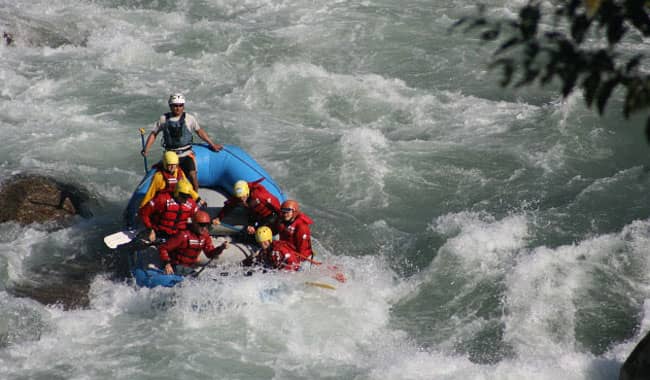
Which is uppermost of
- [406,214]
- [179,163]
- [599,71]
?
[599,71]

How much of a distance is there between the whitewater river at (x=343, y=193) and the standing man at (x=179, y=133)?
133cm

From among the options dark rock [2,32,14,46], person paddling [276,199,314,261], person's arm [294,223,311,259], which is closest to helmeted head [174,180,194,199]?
person paddling [276,199,314,261]

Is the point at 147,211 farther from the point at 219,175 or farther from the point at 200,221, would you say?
the point at 219,175

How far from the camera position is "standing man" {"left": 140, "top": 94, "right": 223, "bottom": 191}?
30.2ft

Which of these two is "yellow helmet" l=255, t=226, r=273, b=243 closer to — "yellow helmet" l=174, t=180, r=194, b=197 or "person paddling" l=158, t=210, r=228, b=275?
"person paddling" l=158, t=210, r=228, b=275

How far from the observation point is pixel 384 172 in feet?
37.5

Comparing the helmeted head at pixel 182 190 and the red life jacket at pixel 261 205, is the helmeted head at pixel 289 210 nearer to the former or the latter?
the red life jacket at pixel 261 205

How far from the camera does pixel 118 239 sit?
8727mm

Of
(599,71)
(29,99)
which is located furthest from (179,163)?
(599,71)

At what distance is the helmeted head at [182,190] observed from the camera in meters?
8.58

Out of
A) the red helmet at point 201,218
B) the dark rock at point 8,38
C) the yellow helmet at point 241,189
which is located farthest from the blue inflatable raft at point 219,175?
the dark rock at point 8,38

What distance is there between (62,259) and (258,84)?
5667 millimetres

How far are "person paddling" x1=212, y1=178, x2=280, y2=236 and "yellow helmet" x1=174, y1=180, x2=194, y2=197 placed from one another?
1.46 feet

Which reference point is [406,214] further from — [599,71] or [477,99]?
[599,71]
